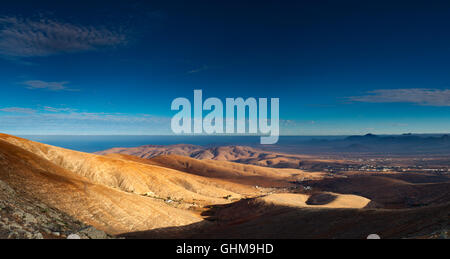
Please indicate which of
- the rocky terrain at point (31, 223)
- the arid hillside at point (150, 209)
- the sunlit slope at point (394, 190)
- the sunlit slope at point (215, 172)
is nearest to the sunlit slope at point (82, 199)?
the arid hillside at point (150, 209)

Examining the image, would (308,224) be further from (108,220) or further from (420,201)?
(420,201)

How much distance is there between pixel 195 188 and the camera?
61.0 meters

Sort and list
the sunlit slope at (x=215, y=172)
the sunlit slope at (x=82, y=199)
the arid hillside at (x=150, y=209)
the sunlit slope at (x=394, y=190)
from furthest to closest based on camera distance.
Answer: the sunlit slope at (x=215, y=172) < the sunlit slope at (x=394, y=190) < the sunlit slope at (x=82, y=199) < the arid hillside at (x=150, y=209)

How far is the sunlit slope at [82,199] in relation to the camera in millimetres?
21953

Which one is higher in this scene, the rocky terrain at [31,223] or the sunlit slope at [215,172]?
the rocky terrain at [31,223]

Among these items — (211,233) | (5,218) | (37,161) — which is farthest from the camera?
(37,161)

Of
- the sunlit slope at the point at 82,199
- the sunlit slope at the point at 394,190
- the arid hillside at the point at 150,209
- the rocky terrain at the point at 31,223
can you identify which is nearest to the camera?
the rocky terrain at the point at 31,223

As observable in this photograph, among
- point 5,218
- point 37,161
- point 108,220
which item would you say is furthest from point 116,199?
point 5,218

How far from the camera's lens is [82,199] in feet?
82.5

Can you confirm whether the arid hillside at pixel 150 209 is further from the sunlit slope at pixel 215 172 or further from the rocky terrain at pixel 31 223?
the sunlit slope at pixel 215 172

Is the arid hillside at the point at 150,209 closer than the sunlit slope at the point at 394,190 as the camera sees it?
Yes

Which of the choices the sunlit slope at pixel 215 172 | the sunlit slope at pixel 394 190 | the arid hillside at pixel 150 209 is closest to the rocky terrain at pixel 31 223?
the arid hillside at pixel 150 209
